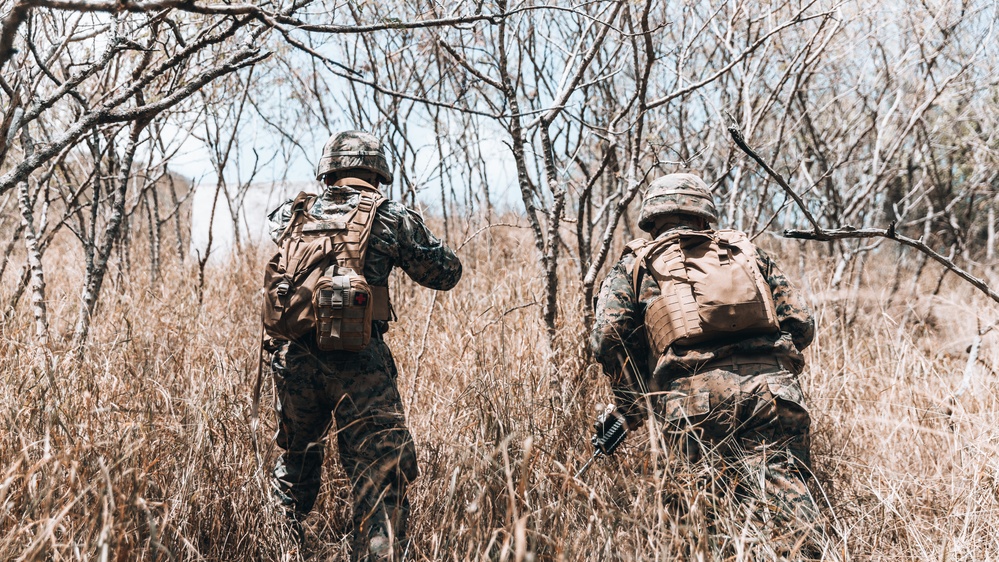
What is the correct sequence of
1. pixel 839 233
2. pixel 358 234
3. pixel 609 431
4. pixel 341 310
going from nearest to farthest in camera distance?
1. pixel 839 233
2. pixel 341 310
3. pixel 358 234
4. pixel 609 431

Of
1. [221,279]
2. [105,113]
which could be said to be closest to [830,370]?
[105,113]

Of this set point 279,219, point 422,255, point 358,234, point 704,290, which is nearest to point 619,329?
point 704,290

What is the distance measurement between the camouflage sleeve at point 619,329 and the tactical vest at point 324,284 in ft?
2.70

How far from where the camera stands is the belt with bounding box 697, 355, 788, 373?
2305 millimetres

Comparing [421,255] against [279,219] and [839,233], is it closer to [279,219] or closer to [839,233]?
[279,219]

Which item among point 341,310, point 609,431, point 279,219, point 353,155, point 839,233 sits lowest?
point 609,431

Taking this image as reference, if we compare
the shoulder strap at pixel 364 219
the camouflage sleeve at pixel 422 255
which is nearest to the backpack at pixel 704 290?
the camouflage sleeve at pixel 422 255

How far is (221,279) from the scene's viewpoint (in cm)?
543

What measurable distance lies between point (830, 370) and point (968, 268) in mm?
4389

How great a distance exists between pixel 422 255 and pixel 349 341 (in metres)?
0.46

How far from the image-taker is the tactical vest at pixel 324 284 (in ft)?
7.18

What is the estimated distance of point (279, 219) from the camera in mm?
2611

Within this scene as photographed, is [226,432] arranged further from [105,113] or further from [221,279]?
[221,279]

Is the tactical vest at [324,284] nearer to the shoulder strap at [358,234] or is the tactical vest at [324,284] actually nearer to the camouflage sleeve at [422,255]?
the shoulder strap at [358,234]
